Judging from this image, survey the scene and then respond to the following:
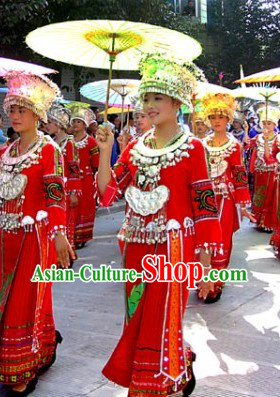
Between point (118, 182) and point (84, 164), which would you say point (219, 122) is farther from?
point (84, 164)

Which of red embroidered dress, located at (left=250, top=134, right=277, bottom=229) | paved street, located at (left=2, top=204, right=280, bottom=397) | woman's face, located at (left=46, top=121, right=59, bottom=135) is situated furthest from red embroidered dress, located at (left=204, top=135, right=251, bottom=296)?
red embroidered dress, located at (left=250, top=134, right=277, bottom=229)

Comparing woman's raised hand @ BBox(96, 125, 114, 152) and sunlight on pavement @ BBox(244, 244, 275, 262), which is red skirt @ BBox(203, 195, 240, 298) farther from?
woman's raised hand @ BBox(96, 125, 114, 152)

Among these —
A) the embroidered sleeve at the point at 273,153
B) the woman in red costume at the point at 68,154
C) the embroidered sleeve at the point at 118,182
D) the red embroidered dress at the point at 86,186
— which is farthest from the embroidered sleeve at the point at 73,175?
the embroidered sleeve at the point at 118,182

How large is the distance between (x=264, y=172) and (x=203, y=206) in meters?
6.64

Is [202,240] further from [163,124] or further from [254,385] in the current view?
[254,385]

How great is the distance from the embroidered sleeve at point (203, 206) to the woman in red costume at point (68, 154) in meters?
3.99

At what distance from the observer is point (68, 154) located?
7.29 m

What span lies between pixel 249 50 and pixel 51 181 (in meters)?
22.4

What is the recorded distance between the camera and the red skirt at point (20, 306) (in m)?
3.70

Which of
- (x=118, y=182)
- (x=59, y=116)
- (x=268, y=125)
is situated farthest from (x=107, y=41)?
(x=268, y=125)

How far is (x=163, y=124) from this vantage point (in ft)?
11.4

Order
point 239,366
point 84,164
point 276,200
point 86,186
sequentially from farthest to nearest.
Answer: point 276,200 → point 86,186 → point 84,164 → point 239,366

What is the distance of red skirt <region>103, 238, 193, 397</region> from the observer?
327cm

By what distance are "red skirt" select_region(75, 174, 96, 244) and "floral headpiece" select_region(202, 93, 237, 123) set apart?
2.90 meters
